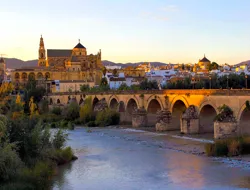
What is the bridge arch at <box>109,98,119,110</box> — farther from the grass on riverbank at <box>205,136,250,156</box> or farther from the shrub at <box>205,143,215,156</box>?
the grass on riverbank at <box>205,136,250,156</box>

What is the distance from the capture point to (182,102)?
2811cm

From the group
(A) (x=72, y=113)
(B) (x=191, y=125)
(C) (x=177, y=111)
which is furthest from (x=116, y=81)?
(B) (x=191, y=125)

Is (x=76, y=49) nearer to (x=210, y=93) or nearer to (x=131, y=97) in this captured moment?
(x=131, y=97)

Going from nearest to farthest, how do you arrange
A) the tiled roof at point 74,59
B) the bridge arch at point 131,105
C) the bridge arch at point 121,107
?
the bridge arch at point 131,105 < the bridge arch at point 121,107 < the tiled roof at point 74,59

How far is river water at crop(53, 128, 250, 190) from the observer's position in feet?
43.2

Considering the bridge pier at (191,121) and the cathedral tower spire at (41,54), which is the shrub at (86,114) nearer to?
the bridge pier at (191,121)

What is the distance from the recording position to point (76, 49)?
286 feet

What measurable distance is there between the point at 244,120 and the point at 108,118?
13.9 metres

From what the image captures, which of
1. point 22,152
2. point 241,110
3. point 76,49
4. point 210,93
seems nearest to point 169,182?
point 22,152

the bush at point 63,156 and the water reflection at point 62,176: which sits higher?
the bush at point 63,156

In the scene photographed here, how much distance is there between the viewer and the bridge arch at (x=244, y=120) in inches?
818

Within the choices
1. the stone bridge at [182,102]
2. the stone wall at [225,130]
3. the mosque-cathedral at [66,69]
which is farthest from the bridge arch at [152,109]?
the mosque-cathedral at [66,69]

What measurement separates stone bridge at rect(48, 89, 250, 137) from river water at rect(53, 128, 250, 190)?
10.7ft

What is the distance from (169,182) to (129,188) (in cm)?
142
